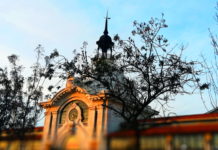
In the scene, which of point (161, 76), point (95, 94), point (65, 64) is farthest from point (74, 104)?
point (161, 76)

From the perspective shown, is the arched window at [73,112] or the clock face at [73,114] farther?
the clock face at [73,114]

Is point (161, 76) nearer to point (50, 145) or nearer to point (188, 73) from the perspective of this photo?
point (188, 73)

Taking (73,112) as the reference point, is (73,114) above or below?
below

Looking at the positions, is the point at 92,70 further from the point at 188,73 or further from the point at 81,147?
the point at 81,147

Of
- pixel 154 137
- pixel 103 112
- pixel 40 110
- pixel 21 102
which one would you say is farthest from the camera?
pixel 40 110

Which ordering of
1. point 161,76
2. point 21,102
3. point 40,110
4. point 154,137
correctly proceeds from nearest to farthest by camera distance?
point 154,137
point 161,76
point 21,102
point 40,110

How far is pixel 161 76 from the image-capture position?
18281 millimetres

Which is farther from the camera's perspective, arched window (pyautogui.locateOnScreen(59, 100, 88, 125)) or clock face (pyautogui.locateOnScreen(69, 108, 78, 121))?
clock face (pyautogui.locateOnScreen(69, 108, 78, 121))

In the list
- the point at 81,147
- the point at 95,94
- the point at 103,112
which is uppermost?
the point at 95,94

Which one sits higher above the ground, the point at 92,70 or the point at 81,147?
the point at 92,70

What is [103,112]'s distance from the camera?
74.7 ft

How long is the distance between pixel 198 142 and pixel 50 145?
10.3ft

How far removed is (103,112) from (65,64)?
6.18 metres

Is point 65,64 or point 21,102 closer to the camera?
point 65,64
